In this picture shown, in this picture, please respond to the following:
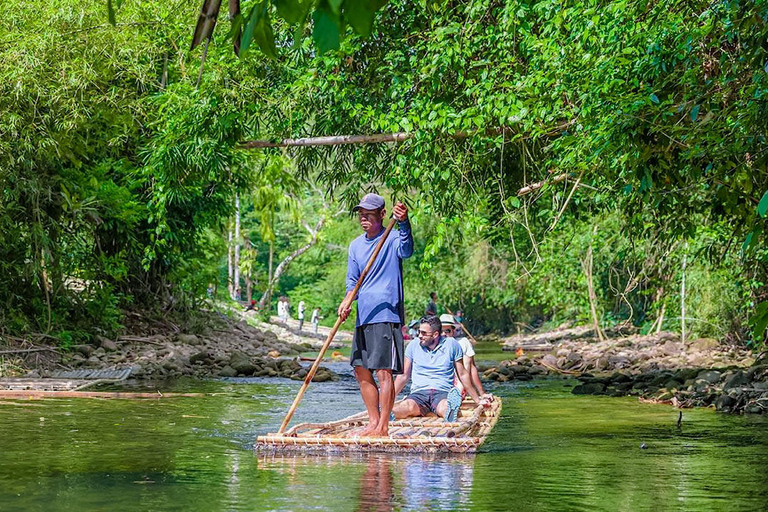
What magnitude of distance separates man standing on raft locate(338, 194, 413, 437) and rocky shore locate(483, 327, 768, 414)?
18.0 feet

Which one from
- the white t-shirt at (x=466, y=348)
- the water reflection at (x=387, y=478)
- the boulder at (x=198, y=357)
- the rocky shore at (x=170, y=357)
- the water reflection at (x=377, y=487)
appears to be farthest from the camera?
the boulder at (x=198, y=357)

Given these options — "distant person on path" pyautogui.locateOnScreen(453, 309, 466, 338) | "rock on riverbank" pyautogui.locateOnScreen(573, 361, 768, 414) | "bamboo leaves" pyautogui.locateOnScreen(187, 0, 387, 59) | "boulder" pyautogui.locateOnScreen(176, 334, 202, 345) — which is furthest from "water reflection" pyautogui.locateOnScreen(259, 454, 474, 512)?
"boulder" pyautogui.locateOnScreen(176, 334, 202, 345)

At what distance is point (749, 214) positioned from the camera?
10.7 m

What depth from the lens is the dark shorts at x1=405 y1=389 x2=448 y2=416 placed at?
11.2 m

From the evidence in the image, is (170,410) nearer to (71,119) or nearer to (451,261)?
(71,119)

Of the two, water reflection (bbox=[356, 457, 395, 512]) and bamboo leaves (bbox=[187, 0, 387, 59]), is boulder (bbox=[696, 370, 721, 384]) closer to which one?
water reflection (bbox=[356, 457, 395, 512])

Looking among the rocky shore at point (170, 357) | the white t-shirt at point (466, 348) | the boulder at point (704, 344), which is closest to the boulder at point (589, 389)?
the rocky shore at point (170, 357)

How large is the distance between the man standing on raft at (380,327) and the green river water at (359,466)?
0.73 metres

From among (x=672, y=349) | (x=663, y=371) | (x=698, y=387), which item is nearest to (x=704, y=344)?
(x=672, y=349)

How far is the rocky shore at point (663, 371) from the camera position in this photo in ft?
46.8

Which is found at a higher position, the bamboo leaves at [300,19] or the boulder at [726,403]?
the bamboo leaves at [300,19]

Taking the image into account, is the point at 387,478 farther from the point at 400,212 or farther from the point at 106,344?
the point at 106,344

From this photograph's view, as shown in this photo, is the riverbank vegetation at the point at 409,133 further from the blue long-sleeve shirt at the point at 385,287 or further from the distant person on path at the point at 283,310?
the distant person on path at the point at 283,310

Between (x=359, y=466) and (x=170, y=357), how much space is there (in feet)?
41.8
